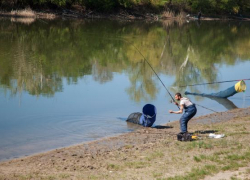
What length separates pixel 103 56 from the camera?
28.8 metres

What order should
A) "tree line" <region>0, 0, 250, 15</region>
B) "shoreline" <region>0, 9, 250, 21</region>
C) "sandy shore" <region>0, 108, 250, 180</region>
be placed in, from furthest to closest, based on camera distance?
"tree line" <region>0, 0, 250, 15</region> < "shoreline" <region>0, 9, 250, 21</region> < "sandy shore" <region>0, 108, 250, 180</region>

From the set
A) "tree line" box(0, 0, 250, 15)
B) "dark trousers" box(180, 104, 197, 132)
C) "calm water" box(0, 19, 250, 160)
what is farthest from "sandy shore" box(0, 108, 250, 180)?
"tree line" box(0, 0, 250, 15)

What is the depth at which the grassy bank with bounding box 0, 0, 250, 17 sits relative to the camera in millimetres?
56750

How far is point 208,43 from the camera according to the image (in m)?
40.8

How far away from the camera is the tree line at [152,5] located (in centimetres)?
5644

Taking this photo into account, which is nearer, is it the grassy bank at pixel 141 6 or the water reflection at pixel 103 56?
the water reflection at pixel 103 56

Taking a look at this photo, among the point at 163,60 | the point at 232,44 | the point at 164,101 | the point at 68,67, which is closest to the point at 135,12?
the point at 232,44

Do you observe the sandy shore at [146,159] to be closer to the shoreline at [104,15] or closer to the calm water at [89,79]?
the calm water at [89,79]

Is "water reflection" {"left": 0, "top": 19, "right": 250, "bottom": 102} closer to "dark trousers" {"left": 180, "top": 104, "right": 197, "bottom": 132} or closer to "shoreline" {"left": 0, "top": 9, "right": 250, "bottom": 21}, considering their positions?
"dark trousers" {"left": 180, "top": 104, "right": 197, "bottom": 132}

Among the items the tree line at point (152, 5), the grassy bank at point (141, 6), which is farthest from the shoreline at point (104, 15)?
the tree line at point (152, 5)

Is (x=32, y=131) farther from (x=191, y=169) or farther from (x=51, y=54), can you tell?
(x=51, y=54)

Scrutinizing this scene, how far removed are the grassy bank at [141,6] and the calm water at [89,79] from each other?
1635cm

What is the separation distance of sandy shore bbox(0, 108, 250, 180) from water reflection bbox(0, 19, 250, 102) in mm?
6686

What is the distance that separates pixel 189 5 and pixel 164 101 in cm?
5971
